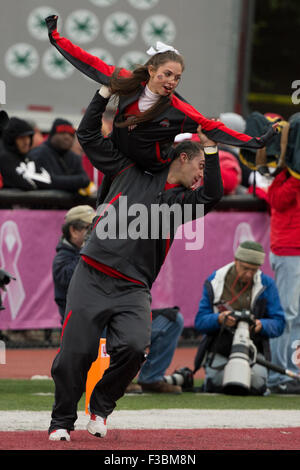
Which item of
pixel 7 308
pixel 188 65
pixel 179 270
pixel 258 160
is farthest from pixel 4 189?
pixel 188 65

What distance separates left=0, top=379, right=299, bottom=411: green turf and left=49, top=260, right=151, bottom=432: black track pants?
1686mm

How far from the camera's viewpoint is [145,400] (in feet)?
27.8

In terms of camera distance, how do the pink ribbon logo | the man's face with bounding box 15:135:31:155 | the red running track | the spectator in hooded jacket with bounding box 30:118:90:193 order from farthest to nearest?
the spectator in hooded jacket with bounding box 30:118:90:193, the man's face with bounding box 15:135:31:155, the pink ribbon logo, the red running track

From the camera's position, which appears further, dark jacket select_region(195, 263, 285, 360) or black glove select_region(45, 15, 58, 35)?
dark jacket select_region(195, 263, 285, 360)

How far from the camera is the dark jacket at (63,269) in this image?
8.91m

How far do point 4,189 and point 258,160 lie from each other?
3.09 meters

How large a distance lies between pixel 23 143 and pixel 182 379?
11.3 ft

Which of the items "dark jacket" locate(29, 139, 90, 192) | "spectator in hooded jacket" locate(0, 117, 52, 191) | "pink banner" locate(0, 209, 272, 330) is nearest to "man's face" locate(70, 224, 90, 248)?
"pink banner" locate(0, 209, 272, 330)

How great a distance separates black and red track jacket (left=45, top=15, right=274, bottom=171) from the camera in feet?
19.1

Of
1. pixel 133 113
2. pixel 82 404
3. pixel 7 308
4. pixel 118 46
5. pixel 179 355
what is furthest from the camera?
pixel 118 46

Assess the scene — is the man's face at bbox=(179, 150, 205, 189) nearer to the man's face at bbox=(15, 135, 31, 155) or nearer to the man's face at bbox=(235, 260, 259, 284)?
the man's face at bbox=(235, 260, 259, 284)

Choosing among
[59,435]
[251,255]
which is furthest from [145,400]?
[59,435]

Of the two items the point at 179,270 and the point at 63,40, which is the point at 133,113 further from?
the point at 179,270

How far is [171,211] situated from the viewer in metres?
6.04
